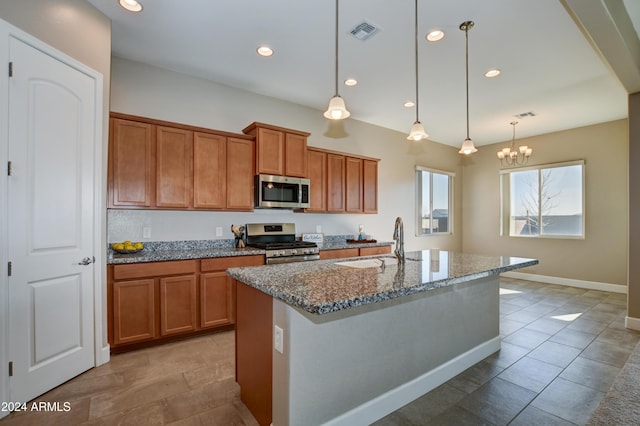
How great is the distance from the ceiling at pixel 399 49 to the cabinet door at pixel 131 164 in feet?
2.90

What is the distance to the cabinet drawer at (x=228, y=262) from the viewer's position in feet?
10.7

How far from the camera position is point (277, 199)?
3.98 metres

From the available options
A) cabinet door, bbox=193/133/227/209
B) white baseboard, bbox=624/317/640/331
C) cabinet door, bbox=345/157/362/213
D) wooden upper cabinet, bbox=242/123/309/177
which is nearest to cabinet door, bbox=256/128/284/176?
wooden upper cabinet, bbox=242/123/309/177

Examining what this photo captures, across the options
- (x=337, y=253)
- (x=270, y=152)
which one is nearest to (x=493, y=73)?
(x=270, y=152)

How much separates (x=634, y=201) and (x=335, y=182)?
11.9 ft

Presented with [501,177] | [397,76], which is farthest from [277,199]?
[501,177]

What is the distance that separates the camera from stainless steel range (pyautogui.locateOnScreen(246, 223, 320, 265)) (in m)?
3.67

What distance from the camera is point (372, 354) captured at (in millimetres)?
1906

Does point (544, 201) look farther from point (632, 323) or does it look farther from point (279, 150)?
point (279, 150)

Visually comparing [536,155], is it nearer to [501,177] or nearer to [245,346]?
[501,177]

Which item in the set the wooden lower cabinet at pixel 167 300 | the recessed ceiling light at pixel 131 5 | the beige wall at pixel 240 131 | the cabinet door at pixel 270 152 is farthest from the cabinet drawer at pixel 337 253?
the recessed ceiling light at pixel 131 5

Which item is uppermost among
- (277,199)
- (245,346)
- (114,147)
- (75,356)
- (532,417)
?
(114,147)

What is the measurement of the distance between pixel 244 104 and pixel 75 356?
329 centimetres

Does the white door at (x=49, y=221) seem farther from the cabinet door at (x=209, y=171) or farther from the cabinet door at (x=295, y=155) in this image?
the cabinet door at (x=295, y=155)
